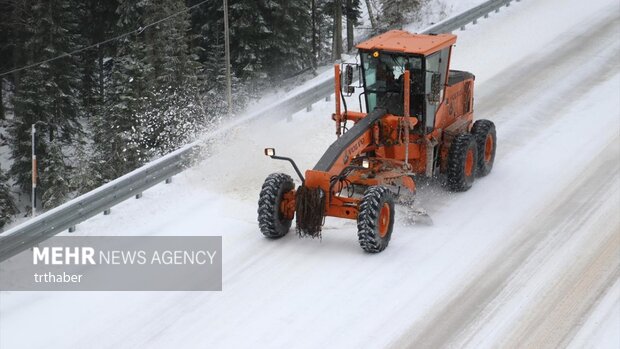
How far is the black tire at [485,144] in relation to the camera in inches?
590

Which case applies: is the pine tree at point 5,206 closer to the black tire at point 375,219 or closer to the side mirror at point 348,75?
the side mirror at point 348,75

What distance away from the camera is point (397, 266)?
11.7 meters

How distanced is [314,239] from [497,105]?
8.11m

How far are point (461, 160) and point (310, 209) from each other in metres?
3.44

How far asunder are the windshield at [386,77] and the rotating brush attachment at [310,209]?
8.29ft

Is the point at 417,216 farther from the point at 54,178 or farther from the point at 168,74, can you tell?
the point at 168,74

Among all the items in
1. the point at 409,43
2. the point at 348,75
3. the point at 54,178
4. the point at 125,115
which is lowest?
the point at 54,178

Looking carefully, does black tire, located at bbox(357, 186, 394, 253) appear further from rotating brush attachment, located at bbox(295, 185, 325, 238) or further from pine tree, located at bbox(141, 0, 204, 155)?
pine tree, located at bbox(141, 0, 204, 155)

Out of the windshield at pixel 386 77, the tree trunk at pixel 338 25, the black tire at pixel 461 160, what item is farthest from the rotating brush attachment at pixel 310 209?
the tree trunk at pixel 338 25

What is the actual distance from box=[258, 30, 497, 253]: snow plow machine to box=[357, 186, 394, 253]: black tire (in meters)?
0.01

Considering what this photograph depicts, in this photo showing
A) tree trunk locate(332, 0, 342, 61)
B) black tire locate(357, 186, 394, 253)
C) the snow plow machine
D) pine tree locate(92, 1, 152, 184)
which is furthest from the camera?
tree trunk locate(332, 0, 342, 61)

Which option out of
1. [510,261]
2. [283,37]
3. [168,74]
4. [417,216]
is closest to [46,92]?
[168,74]

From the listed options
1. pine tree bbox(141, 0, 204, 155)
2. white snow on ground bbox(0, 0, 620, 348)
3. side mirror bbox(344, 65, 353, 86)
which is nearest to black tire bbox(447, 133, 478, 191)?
white snow on ground bbox(0, 0, 620, 348)

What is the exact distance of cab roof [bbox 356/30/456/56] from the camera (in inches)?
510
